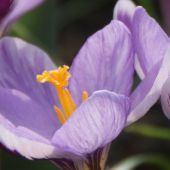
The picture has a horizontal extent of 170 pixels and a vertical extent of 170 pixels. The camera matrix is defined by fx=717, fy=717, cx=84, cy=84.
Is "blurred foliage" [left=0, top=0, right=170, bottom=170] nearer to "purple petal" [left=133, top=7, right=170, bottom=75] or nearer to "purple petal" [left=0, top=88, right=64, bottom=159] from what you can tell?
"purple petal" [left=0, top=88, right=64, bottom=159]

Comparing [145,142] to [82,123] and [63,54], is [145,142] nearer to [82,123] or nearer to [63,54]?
[63,54]

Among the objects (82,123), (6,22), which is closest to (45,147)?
(82,123)

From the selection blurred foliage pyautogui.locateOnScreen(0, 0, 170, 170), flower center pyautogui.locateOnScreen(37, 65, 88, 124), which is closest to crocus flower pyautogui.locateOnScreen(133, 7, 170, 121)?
flower center pyautogui.locateOnScreen(37, 65, 88, 124)

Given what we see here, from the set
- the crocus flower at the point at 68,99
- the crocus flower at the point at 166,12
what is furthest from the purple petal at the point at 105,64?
the crocus flower at the point at 166,12

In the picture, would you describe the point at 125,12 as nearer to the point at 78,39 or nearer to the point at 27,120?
the point at 27,120

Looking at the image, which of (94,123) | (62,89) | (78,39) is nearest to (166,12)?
(78,39)
